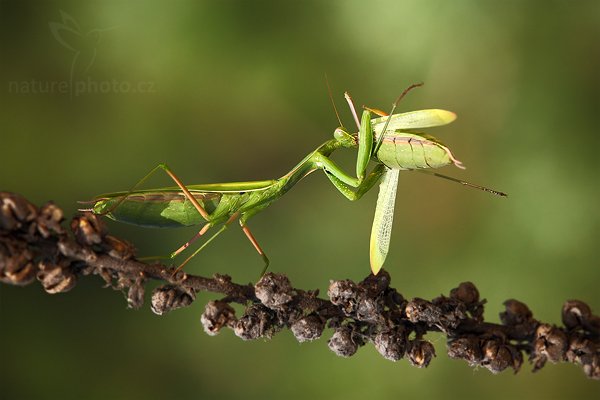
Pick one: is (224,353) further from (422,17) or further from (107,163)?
(422,17)

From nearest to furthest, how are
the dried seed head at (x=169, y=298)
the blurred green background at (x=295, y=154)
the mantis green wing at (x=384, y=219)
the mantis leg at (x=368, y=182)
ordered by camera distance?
the dried seed head at (x=169, y=298)
the mantis green wing at (x=384, y=219)
the mantis leg at (x=368, y=182)
the blurred green background at (x=295, y=154)

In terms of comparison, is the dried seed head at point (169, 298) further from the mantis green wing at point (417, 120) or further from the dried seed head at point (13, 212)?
the mantis green wing at point (417, 120)

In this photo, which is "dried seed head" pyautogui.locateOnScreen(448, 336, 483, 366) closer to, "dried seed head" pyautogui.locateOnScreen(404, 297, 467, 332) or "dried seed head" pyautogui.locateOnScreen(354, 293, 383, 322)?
"dried seed head" pyautogui.locateOnScreen(404, 297, 467, 332)

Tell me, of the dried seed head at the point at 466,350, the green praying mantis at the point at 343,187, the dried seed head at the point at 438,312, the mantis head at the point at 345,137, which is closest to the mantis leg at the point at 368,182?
the green praying mantis at the point at 343,187

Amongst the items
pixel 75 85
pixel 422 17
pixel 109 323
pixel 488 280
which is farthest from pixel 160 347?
pixel 422 17

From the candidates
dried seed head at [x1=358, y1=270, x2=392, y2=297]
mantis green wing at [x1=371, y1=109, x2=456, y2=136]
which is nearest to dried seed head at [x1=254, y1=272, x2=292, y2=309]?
dried seed head at [x1=358, y1=270, x2=392, y2=297]

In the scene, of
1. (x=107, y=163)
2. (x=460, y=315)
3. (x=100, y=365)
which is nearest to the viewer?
(x=460, y=315)
